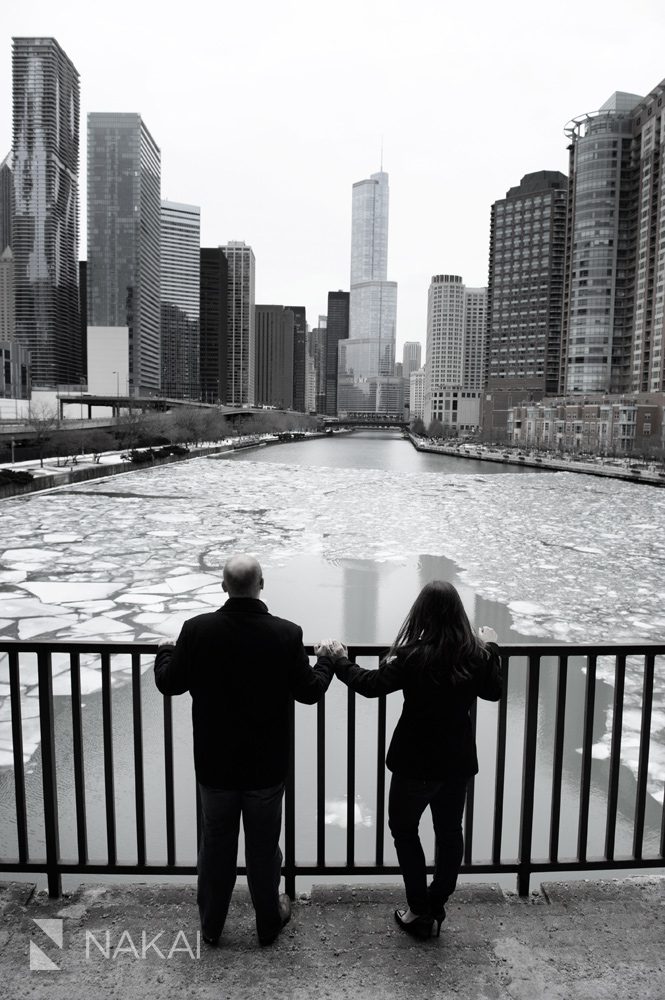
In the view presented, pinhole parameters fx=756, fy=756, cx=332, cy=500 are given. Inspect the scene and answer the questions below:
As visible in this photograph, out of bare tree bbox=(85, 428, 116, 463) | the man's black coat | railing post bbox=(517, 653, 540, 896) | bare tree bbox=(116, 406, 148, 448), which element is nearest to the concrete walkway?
railing post bbox=(517, 653, 540, 896)

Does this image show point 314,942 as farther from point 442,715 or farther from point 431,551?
point 431,551

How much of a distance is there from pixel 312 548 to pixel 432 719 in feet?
54.0

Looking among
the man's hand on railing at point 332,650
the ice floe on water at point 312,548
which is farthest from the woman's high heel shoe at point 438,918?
the ice floe on water at point 312,548

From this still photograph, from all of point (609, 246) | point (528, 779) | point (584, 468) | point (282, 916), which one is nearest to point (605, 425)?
point (584, 468)

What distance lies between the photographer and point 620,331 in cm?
16825

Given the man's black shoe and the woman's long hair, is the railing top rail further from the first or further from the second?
the man's black shoe

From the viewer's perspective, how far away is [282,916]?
3.34 meters

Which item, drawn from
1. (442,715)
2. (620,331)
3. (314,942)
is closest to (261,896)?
(314,942)

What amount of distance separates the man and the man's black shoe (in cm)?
1

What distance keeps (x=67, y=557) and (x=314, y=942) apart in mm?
15398

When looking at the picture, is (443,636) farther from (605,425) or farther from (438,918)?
(605,425)

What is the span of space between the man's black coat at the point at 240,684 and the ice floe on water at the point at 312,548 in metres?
4.95

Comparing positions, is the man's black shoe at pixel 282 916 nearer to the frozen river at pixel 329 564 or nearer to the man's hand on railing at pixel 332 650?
the man's hand on railing at pixel 332 650

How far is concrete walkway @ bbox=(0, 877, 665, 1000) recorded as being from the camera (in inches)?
117
